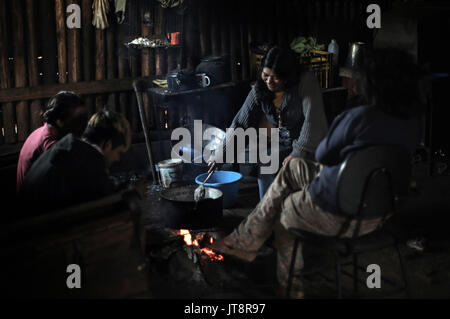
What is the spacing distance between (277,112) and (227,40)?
3.76 metres

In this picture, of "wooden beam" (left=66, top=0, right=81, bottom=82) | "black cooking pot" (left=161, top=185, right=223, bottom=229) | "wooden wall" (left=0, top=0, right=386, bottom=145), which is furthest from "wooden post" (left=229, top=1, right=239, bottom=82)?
"black cooking pot" (left=161, top=185, right=223, bottom=229)

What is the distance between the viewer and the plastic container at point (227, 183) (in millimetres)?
6453

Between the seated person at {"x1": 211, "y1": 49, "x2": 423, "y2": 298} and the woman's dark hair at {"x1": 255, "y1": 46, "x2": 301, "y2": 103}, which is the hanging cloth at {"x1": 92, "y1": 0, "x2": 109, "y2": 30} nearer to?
the woman's dark hair at {"x1": 255, "y1": 46, "x2": 301, "y2": 103}

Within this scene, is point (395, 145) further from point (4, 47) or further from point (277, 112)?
point (4, 47)

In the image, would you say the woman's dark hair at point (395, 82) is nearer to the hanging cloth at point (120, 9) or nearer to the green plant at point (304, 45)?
the hanging cloth at point (120, 9)

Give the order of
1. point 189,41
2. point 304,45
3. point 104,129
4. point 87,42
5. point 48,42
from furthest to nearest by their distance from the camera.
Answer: point 304,45, point 189,41, point 87,42, point 48,42, point 104,129

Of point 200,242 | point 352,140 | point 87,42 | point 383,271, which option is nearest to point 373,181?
point 352,140

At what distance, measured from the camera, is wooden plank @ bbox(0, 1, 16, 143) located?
7.51 metres

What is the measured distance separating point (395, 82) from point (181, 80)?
4.83 metres

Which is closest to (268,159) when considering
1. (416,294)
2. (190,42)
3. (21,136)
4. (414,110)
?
(416,294)

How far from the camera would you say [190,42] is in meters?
8.85

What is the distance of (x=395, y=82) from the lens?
358 centimetres

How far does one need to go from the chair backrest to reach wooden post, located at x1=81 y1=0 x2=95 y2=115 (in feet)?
18.8

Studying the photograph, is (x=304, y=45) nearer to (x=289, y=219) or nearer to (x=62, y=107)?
(x=62, y=107)
